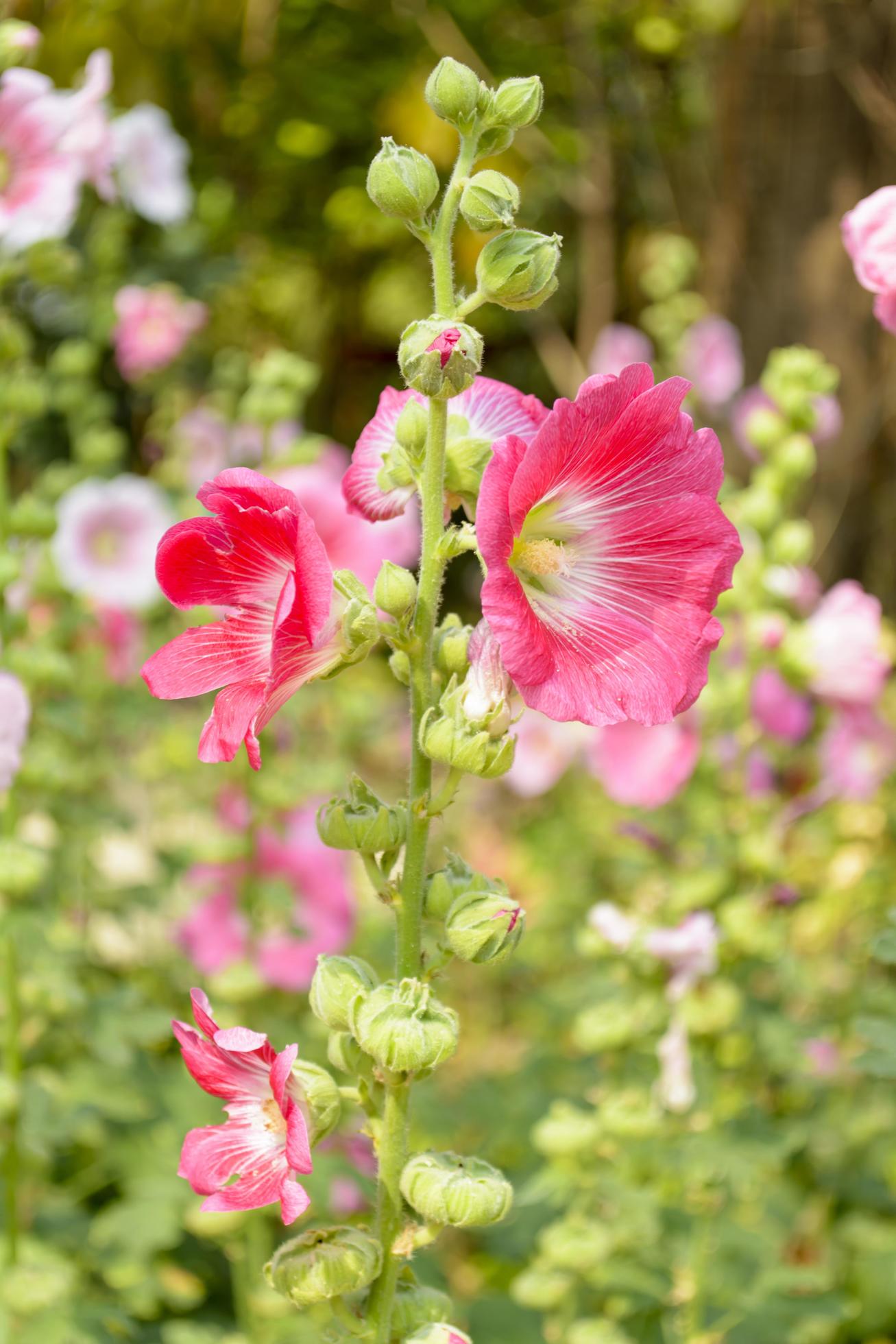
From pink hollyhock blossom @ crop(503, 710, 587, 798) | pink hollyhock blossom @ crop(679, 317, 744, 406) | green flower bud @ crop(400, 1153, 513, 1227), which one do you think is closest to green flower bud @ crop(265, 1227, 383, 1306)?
green flower bud @ crop(400, 1153, 513, 1227)

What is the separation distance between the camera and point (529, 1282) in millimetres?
1767

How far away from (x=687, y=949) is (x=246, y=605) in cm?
101

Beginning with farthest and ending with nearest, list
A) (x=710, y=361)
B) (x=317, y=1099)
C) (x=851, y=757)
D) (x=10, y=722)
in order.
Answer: (x=710, y=361) < (x=851, y=757) < (x=10, y=722) < (x=317, y=1099)

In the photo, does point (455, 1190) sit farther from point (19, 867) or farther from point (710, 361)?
point (710, 361)

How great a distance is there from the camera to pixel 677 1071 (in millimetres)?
1829

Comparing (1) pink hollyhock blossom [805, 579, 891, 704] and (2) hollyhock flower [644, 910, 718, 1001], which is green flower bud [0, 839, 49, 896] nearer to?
(2) hollyhock flower [644, 910, 718, 1001]

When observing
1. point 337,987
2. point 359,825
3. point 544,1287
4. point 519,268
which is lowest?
point 544,1287

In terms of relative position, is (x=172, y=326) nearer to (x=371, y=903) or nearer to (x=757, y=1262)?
(x=371, y=903)

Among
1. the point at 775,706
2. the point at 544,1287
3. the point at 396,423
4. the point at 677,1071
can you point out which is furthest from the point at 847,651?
the point at 396,423

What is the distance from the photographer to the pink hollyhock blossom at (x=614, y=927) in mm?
1848

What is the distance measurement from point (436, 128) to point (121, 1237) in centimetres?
398

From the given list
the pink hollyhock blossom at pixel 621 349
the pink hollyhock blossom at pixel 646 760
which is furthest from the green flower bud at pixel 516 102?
the pink hollyhock blossom at pixel 621 349

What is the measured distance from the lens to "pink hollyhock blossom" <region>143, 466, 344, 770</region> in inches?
33.9

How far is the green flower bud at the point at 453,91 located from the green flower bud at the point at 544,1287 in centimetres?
147
